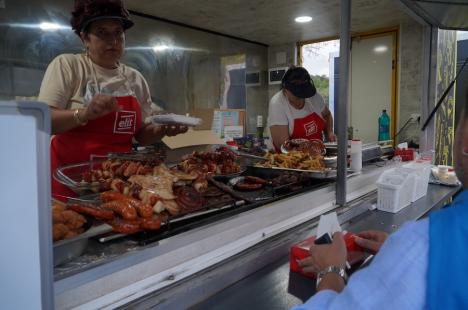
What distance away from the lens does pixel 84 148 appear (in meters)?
2.02

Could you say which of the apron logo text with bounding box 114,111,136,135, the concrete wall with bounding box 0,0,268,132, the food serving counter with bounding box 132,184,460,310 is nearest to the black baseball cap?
the apron logo text with bounding box 114,111,136,135

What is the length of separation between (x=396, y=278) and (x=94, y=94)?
1835 mm

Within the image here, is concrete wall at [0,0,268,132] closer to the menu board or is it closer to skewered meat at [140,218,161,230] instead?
the menu board

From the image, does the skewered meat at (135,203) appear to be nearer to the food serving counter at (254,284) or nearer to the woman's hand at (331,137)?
the food serving counter at (254,284)

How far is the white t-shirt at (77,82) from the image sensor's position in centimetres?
188

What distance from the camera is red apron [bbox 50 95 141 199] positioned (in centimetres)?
201

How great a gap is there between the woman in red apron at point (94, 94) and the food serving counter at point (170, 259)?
76 cm

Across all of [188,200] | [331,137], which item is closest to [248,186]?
[188,200]

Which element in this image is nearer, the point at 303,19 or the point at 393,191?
the point at 393,191

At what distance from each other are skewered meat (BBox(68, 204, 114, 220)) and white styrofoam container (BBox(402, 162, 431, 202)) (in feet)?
6.16

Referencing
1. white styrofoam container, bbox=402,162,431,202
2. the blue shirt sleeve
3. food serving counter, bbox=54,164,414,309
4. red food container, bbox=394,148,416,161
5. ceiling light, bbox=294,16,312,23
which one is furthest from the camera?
ceiling light, bbox=294,16,312,23

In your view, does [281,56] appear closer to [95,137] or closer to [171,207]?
[95,137]

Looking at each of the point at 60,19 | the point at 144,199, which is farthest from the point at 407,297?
the point at 60,19

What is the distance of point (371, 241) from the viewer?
1.31m
